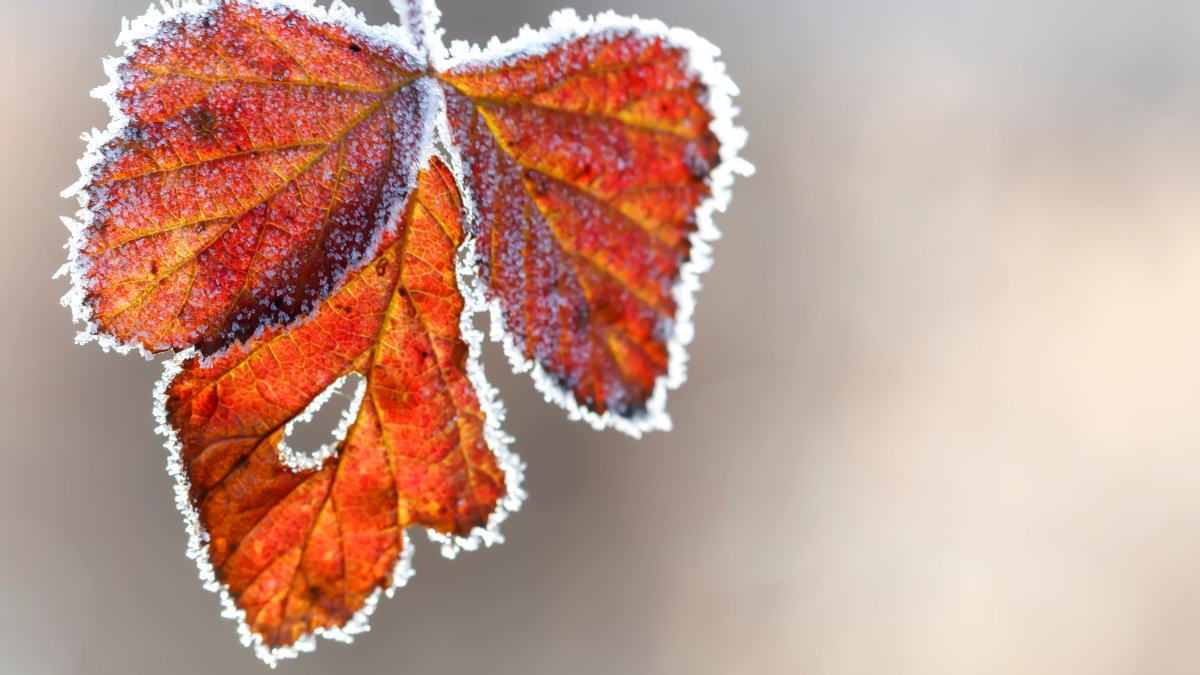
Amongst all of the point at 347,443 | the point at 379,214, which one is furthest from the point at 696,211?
the point at 347,443

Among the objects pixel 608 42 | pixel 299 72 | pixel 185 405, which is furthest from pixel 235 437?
pixel 608 42

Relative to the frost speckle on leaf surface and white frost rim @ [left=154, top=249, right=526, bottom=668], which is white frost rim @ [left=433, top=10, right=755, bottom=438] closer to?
the frost speckle on leaf surface

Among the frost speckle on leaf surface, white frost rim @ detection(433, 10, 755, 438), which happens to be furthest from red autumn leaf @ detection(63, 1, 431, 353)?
white frost rim @ detection(433, 10, 755, 438)

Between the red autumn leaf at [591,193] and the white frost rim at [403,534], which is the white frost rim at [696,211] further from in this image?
the white frost rim at [403,534]

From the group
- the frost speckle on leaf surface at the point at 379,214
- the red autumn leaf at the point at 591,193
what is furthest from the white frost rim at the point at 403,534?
the red autumn leaf at the point at 591,193

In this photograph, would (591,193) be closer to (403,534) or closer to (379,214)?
(379,214)

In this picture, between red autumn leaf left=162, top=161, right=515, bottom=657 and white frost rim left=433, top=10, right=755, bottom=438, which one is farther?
red autumn leaf left=162, top=161, right=515, bottom=657

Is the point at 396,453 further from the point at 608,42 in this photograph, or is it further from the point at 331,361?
the point at 608,42
